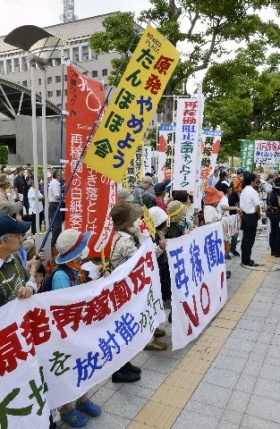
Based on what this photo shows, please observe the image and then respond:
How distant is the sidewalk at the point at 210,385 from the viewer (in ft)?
10.9

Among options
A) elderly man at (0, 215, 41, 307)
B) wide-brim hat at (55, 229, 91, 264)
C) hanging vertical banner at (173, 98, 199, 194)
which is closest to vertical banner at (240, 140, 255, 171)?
hanging vertical banner at (173, 98, 199, 194)

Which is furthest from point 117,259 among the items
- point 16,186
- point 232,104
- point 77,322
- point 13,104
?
point 13,104

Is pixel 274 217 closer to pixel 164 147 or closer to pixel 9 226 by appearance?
pixel 164 147

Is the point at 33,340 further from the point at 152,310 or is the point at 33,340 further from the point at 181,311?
the point at 181,311

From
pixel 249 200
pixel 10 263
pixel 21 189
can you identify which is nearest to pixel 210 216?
pixel 249 200

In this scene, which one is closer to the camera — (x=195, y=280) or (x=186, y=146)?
(x=195, y=280)

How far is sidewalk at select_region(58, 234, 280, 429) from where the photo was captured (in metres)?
3.34

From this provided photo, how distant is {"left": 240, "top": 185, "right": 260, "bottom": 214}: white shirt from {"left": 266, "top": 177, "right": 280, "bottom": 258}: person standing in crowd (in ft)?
2.35

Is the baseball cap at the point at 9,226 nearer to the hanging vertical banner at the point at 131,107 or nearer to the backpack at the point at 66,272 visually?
the backpack at the point at 66,272

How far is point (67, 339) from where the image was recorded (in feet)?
9.73

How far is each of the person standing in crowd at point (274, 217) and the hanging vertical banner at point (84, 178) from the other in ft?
14.4

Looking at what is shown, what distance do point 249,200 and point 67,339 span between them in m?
5.70

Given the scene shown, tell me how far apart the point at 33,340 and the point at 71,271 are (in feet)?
2.09

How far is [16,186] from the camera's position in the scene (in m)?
12.5
